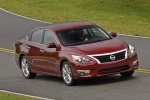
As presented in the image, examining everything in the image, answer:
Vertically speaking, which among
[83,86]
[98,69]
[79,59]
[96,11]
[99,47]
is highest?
[99,47]

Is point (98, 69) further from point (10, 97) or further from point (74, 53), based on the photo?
point (10, 97)

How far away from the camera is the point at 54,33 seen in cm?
1845

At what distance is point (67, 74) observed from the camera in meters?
17.4

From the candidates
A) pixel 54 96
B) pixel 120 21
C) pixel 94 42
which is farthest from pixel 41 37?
pixel 120 21

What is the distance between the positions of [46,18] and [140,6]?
6621 mm

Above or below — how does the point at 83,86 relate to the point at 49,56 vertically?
below

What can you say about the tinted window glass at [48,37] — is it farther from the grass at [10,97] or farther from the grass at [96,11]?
the grass at [96,11]

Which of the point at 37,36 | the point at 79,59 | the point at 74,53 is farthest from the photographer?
the point at 37,36

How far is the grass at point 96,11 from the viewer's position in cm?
3256

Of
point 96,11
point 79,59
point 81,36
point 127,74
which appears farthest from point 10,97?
point 96,11

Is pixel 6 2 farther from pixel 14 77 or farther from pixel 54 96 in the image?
pixel 54 96

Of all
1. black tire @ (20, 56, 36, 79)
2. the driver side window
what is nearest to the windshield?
the driver side window

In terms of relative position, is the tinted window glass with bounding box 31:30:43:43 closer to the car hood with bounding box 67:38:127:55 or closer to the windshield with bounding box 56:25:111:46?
the windshield with bounding box 56:25:111:46

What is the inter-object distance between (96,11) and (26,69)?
1784cm
